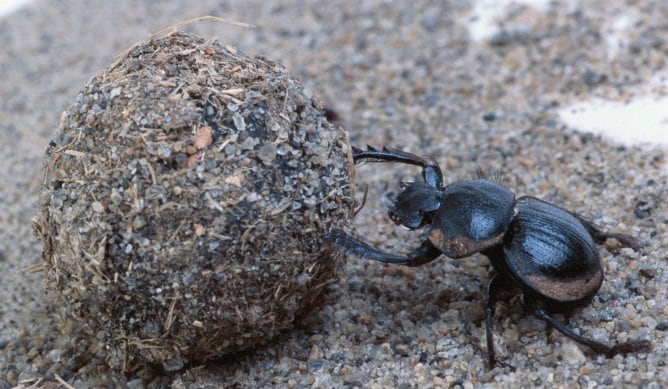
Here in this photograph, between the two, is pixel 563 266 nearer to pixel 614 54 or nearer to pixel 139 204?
pixel 139 204

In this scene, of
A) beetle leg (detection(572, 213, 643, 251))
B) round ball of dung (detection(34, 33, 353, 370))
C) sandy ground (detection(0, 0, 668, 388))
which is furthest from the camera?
beetle leg (detection(572, 213, 643, 251))

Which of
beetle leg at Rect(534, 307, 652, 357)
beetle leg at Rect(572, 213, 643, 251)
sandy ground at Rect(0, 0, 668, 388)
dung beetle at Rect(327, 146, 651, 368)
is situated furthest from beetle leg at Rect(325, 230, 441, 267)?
beetle leg at Rect(572, 213, 643, 251)

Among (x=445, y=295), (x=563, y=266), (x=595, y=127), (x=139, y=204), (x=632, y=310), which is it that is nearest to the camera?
(x=139, y=204)

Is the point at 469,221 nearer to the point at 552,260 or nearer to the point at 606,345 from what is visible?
the point at 552,260

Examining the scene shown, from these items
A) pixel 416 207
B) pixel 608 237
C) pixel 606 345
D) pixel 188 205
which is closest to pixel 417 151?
pixel 608 237

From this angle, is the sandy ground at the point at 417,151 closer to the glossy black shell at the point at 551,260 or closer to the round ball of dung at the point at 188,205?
the glossy black shell at the point at 551,260

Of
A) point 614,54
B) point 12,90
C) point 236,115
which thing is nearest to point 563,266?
point 236,115

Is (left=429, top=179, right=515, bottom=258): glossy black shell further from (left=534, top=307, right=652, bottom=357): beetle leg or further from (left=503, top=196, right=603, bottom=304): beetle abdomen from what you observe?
(left=534, top=307, right=652, bottom=357): beetle leg
